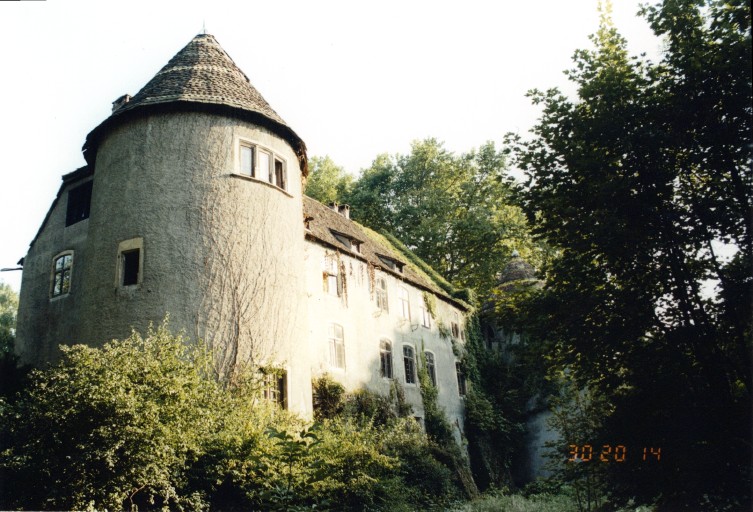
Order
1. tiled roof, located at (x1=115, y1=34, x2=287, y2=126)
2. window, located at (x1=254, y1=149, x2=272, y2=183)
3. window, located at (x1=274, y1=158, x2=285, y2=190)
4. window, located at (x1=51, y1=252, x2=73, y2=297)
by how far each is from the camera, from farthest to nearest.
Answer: window, located at (x1=51, y1=252, x2=73, y2=297) → window, located at (x1=274, y1=158, x2=285, y2=190) → window, located at (x1=254, y1=149, x2=272, y2=183) → tiled roof, located at (x1=115, y1=34, x2=287, y2=126)

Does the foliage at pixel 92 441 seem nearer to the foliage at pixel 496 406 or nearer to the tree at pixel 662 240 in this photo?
the tree at pixel 662 240

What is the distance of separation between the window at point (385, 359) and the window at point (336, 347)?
2499 mm

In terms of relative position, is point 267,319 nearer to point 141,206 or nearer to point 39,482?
point 141,206

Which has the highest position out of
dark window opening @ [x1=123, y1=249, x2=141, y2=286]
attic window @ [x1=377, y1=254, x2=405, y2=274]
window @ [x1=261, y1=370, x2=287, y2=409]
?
attic window @ [x1=377, y1=254, x2=405, y2=274]

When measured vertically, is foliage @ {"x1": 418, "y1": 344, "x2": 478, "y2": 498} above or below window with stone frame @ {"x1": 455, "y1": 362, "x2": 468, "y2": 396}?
below

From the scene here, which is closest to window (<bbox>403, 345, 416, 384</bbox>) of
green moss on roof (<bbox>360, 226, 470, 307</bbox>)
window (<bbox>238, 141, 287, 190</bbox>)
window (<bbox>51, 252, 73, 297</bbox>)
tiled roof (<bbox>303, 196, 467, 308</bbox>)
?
tiled roof (<bbox>303, 196, 467, 308</bbox>)

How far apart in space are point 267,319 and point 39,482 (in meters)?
5.91

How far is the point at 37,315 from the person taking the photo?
56.7 ft

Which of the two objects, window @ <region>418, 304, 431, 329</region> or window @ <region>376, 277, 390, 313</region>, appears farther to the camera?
window @ <region>418, 304, 431, 329</region>

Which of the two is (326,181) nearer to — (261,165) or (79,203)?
(79,203)

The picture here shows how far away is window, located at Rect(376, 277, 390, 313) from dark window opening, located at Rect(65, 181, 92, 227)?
1056 centimetres

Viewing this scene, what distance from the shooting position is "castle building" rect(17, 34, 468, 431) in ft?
43.3

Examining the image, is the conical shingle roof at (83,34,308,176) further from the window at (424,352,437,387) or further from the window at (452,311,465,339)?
the window at (452,311,465,339)

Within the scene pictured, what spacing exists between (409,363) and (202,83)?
44.6ft
